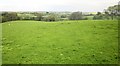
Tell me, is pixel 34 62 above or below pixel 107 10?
below

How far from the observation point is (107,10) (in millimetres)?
60875

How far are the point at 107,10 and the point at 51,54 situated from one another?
5091cm

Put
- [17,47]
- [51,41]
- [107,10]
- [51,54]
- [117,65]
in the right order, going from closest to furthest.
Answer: [117,65], [51,54], [17,47], [51,41], [107,10]

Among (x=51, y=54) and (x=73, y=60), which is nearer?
(x=73, y=60)

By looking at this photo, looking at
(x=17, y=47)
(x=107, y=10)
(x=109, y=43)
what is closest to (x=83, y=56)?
(x=109, y=43)

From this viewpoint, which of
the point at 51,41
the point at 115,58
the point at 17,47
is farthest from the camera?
the point at 51,41

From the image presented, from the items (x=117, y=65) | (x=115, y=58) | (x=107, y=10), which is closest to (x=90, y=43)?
(x=115, y=58)

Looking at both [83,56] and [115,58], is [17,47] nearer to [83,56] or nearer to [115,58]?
[83,56]

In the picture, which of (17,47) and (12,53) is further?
(17,47)

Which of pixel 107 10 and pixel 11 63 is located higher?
pixel 107 10

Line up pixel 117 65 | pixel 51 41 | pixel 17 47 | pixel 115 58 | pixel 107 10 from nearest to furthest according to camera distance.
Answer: pixel 117 65 → pixel 115 58 → pixel 17 47 → pixel 51 41 → pixel 107 10

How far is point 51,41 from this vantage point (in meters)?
17.4

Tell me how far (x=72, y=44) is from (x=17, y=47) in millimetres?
4652

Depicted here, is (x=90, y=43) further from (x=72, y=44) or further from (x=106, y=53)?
(x=106, y=53)
